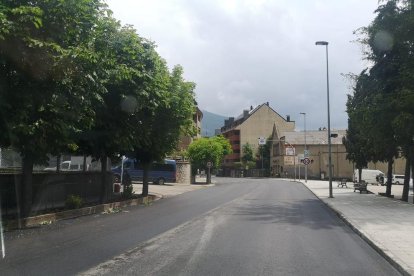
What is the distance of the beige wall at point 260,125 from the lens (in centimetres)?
13562

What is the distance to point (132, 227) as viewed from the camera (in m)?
14.8

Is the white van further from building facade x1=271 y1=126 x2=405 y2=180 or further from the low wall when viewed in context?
the low wall

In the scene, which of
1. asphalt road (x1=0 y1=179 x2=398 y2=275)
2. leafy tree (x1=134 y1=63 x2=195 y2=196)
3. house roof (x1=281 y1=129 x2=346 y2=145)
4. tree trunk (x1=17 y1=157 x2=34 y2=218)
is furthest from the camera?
house roof (x1=281 y1=129 x2=346 y2=145)

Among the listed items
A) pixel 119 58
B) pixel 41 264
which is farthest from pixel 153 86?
pixel 41 264

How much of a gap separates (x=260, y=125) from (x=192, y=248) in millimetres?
127655

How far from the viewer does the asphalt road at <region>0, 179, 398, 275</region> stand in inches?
335

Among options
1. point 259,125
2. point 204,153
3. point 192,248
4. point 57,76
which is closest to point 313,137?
point 259,125

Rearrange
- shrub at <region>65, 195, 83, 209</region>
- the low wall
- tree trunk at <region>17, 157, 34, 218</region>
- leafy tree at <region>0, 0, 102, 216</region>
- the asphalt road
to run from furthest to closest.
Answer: shrub at <region>65, 195, 83, 209</region>
the low wall
tree trunk at <region>17, 157, 34, 218</region>
leafy tree at <region>0, 0, 102, 216</region>
the asphalt road

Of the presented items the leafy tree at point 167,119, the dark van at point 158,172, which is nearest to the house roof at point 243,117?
the dark van at point 158,172

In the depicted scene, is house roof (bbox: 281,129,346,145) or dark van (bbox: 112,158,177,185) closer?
dark van (bbox: 112,158,177,185)

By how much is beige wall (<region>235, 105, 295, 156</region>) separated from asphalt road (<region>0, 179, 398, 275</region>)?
392ft

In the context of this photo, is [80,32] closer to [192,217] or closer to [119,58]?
[119,58]

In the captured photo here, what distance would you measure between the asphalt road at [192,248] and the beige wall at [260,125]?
4698 inches

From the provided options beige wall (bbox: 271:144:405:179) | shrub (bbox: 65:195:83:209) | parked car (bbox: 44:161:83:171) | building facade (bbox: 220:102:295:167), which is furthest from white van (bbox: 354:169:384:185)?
building facade (bbox: 220:102:295:167)
